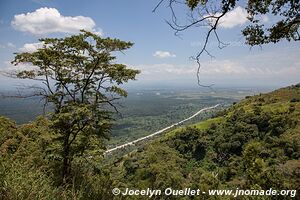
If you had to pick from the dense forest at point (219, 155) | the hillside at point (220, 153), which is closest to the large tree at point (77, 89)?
the dense forest at point (219, 155)

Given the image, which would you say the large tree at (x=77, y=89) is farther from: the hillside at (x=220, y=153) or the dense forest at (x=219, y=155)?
the hillside at (x=220, y=153)

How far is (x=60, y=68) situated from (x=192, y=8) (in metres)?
9.60

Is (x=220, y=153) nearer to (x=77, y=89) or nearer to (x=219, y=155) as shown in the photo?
(x=219, y=155)

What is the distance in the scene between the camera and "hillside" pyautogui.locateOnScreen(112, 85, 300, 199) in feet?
141

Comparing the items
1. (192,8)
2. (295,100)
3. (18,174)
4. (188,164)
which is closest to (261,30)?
(192,8)

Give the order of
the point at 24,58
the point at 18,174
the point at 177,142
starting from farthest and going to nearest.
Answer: the point at 177,142, the point at 24,58, the point at 18,174

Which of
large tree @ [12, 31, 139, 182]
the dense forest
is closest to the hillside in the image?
the dense forest

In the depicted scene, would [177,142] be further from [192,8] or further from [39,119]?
[192,8]

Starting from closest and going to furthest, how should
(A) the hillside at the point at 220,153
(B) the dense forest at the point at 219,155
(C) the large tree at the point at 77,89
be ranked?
(C) the large tree at the point at 77,89
(B) the dense forest at the point at 219,155
(A) the hillside at the point at 220,153

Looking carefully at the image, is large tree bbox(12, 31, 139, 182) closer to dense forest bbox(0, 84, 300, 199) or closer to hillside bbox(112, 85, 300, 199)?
dense forest bbox(0, 84, 300, 199)

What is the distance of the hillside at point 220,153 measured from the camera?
4297 cm

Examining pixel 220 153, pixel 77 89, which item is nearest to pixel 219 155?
pixel 220 153

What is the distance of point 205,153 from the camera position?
68.8m

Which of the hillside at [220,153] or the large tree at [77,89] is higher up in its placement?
the large tree at [77,89]
